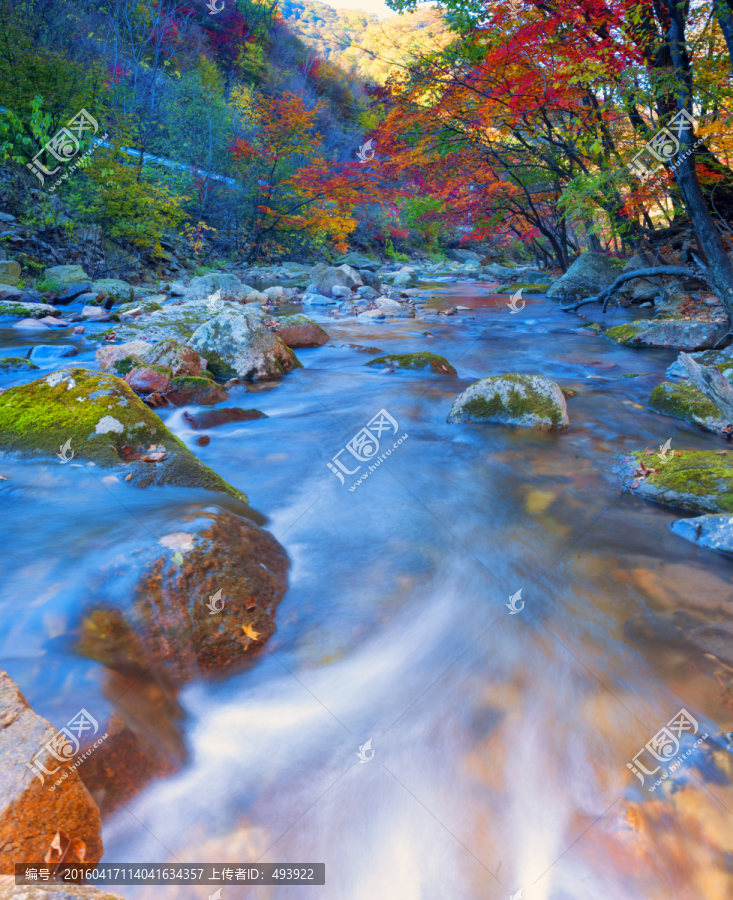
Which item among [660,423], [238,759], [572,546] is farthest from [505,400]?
[238,759]

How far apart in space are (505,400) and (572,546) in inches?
95.9

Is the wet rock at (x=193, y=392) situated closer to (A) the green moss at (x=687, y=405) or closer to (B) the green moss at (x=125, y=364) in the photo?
(B) the green moss at (x=125, y=364)

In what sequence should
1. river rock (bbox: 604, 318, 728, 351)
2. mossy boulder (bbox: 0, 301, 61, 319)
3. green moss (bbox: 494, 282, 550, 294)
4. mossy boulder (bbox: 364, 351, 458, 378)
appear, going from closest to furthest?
mossy boulder (bbox: 364, 351, 458, 378)
river rock (bbox: 604, 318, 728, 351)
mossy boulder (bbox: 0, 301, 61, 319)
green moss (bbox: 494, 282, 550, 294)

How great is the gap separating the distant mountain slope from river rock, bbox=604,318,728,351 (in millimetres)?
6566

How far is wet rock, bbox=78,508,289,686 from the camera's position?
2252mm

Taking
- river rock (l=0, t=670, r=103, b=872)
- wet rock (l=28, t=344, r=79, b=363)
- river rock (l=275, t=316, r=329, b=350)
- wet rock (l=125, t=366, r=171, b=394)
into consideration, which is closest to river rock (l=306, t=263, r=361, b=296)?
river rock (l=275, t=316, r=329, b=350)

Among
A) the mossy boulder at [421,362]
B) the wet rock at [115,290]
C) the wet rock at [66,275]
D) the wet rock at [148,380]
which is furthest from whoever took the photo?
the wet rock at [66,275]

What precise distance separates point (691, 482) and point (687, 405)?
91.6 inches

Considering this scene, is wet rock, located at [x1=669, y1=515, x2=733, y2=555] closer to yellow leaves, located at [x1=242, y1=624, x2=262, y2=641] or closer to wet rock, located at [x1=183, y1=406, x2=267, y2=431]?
yellow leaves, located at [x1=242, y1=624, x2=262, y2=641]

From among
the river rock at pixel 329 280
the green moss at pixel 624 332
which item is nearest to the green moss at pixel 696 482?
the green moss at pixel 624 332

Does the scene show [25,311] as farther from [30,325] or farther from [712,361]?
[712,361]

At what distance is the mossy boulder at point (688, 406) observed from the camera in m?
5.32

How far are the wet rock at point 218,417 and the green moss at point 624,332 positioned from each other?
7.75 m

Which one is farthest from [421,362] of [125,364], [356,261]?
[356,261]
